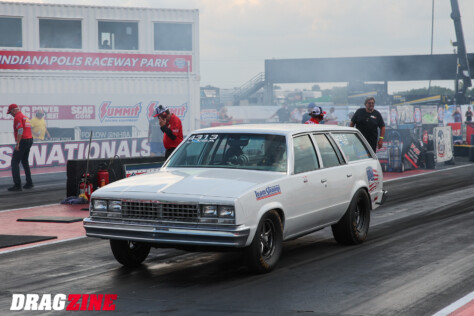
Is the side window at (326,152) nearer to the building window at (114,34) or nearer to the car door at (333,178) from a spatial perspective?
the car door at (333,178)

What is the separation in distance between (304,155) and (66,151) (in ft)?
47.3

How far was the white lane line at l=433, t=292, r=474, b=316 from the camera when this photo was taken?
5.94 meters

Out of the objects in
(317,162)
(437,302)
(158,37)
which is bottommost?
(437,302)

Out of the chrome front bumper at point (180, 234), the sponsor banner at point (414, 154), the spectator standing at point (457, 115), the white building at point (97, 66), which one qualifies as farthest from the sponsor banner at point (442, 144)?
the chrome front bumper at point (180, 234)

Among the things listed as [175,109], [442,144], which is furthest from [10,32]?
[442,144]

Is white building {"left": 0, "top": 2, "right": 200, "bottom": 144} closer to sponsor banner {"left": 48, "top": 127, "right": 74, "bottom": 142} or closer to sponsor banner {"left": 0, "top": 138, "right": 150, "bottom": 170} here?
sponsor banner {"left": 48, "top": 127, "right": 74, "bottom": 142}

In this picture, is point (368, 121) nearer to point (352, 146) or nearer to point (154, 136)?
point (352, 146)

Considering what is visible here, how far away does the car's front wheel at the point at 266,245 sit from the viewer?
7020mm

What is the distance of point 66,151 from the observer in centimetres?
2152

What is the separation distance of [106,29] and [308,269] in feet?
68.9

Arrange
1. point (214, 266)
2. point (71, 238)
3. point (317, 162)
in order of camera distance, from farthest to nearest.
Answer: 1. point (71, 238)
2. point (317, 162)
3. point (214, 266)

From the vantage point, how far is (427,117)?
37219mm

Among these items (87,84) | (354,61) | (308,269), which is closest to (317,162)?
(308,269)

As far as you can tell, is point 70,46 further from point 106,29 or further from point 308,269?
point 308,269
